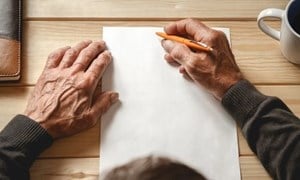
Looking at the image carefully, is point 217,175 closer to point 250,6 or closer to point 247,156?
point 247,156

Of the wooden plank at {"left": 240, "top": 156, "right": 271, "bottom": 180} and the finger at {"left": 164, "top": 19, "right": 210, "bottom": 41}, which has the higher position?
the finger at {"left": 164, "top": 19, "right": 210, "bottom": 41}

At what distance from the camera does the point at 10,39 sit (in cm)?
75

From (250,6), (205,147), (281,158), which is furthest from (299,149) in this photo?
(250,6)

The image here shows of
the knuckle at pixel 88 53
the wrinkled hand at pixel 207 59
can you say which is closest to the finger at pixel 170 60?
the wrinkled hand at pixel 207 59

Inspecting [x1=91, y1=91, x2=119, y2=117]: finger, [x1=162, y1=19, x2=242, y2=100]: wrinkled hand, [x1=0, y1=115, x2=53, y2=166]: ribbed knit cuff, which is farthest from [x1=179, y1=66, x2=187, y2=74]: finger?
[x1=0, y1=115, x2=53, y2=166]: ribbed knit cuff

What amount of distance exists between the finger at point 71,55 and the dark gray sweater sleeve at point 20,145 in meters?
0.10

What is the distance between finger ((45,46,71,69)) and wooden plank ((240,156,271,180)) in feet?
0.99

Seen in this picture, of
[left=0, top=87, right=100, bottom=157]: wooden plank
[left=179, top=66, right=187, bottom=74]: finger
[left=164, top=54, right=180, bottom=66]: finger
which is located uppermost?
[left=164, top=54, right=180, bottom=66]: finger

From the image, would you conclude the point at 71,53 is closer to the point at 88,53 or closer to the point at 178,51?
the point at 88,53

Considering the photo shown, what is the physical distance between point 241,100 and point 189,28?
133 mm

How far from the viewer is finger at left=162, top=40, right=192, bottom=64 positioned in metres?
0.74

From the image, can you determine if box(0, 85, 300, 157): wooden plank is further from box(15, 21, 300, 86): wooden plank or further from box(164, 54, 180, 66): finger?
box(164, 54, 180, 66): finger

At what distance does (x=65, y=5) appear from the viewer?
0.79m

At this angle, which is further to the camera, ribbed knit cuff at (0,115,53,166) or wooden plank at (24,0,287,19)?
wooden plank at (24,0,287,19)
